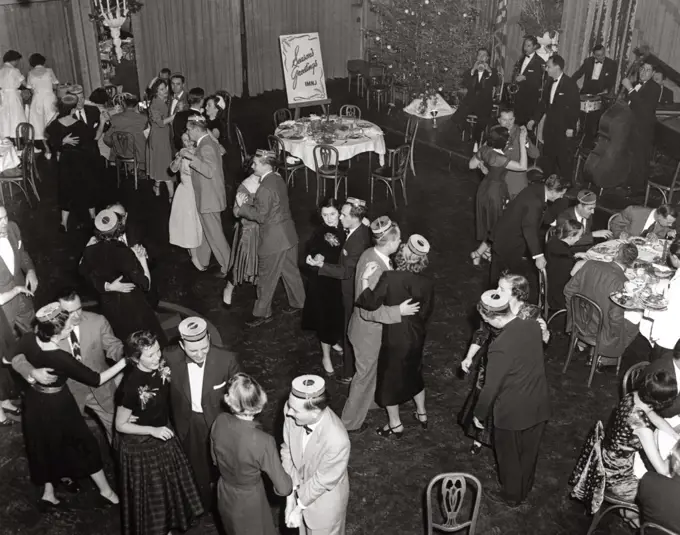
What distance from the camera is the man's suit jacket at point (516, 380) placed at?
4.21 m

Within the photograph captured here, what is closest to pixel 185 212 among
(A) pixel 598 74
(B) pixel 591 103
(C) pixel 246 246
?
(C) pixel 246 246

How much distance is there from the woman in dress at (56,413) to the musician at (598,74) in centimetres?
880

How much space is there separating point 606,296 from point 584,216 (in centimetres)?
92

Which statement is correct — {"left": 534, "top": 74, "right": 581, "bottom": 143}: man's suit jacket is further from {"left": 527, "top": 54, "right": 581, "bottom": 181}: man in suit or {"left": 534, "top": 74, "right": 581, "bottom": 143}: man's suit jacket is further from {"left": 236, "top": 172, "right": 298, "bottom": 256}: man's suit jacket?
{"left": 236, "top": 172, "right": 298, "bottom": 256}: man's suit jacket

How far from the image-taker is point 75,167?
26.7ft

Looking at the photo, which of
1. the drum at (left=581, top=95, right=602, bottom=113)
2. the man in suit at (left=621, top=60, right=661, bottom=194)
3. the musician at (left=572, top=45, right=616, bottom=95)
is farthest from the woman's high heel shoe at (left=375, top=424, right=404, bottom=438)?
the musician at (left=572, top=45, right=616, bottom=95)

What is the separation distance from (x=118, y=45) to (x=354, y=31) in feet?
17.9

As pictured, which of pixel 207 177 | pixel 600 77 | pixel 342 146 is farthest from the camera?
pixel 600 77

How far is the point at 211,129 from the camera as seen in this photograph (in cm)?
898

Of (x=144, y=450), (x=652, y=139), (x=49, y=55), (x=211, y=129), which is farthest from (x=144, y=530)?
(x=49, y=55)

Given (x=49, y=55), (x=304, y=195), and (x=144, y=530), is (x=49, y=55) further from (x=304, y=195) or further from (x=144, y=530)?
(x=144, y=530)

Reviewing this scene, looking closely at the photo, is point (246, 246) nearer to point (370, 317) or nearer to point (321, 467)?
point (370, 317)

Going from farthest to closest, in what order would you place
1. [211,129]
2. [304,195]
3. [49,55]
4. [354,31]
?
[354,31] < [49,55] < [304,195] < [211,129]

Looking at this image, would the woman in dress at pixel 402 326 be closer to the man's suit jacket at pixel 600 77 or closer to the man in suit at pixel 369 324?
the man in suit at pixel 369 324
